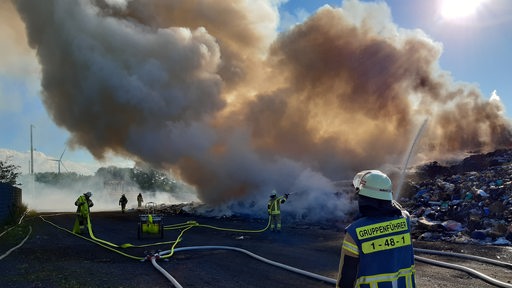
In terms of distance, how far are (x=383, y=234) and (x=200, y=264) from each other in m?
7.24

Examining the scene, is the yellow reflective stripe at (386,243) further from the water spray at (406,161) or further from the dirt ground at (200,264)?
the water spray at (406,161)

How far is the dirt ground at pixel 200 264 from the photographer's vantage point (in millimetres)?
7738

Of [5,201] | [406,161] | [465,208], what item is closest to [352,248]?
[465,208]

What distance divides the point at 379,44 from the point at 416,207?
51.7 ft

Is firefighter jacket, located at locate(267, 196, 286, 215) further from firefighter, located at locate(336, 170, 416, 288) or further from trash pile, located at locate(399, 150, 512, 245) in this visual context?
firefighter, located at locate(336, 170, 416, 288)

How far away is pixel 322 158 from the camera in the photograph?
102 feet

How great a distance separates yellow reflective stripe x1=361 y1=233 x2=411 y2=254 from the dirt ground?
4.87m

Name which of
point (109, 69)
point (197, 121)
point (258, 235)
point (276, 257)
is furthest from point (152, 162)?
point (276, 257)

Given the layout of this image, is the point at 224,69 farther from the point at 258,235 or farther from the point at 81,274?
the point at 81,274

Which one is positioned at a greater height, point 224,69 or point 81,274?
point 224,69

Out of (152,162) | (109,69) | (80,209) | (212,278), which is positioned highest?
(109,69)

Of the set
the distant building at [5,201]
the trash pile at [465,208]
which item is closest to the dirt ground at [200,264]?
the trash pile at [465,208]

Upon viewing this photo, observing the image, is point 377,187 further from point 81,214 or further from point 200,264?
point 81,214

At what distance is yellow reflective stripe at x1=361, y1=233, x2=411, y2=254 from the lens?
9.29 feet
